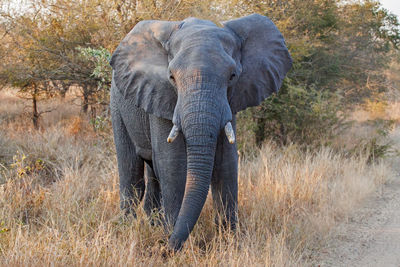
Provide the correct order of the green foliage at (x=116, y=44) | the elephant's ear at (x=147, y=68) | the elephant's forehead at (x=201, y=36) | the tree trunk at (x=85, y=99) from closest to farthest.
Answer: the elephant's forehead at (x=201, y=36) < the elephant's ear at (x=147, y=68) < the green foliage at (x=116, y=44) < the tree trunk at (x=85, y=99)

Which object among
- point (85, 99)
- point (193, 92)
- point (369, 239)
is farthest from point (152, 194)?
point (85, 99)

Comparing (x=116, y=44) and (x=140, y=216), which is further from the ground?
(x=116, y=44)

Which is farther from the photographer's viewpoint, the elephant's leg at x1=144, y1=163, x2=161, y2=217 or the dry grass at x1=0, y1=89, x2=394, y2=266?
the elephant's leg at x1=144, y1=163, x2=161, y2=217

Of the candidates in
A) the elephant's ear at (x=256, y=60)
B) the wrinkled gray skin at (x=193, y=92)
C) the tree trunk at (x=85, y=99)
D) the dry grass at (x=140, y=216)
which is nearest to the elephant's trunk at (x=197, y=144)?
the wrinkled gray skin at (x=193, y=92)

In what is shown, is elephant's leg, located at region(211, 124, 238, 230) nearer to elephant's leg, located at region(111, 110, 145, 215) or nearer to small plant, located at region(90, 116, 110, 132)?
elephant's leg, located at region(111, 110, 145, 215)

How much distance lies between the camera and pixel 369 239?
15.3ft

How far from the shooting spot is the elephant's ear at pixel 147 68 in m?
3.46

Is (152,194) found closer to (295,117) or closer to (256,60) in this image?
(256,60)

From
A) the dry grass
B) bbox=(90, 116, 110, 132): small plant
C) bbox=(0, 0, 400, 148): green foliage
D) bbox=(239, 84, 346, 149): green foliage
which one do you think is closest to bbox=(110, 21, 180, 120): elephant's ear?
the dry grass

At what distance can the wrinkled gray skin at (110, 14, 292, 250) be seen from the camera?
120 inches

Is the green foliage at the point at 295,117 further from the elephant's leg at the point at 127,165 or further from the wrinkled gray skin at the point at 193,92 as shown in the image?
the wrinkled gray skin at the point at 193,92

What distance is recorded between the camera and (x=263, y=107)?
8453 millimetres

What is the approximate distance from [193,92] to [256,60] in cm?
93

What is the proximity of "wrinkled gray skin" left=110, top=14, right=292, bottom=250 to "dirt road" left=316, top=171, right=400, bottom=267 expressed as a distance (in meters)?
1.17
